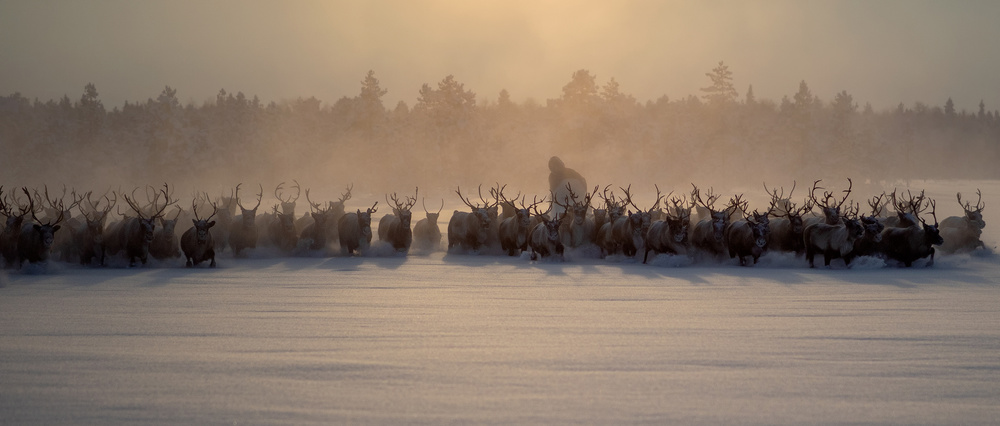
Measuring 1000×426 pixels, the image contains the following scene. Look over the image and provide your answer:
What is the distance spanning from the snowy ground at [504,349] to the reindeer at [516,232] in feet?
13.2

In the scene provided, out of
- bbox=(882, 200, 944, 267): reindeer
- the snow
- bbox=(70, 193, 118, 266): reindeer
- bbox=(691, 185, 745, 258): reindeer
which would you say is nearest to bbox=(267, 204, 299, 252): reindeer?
bbox=(70, 193, 118, 266): reindeer

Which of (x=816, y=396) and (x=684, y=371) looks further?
(x=684, y=371)

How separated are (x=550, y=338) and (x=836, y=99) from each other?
6729 cm

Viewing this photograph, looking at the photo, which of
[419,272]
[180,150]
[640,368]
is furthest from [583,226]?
[180,150]

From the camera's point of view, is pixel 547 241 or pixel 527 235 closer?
pixel 547 241

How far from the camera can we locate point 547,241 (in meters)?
18.5

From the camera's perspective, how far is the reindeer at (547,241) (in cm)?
1823

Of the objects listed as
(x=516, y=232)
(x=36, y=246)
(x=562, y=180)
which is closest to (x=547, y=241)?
(x=516, y=232)

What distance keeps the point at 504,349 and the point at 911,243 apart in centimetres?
1059

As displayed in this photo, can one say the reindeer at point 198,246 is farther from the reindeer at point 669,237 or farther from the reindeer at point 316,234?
the reindeer at point 669,237

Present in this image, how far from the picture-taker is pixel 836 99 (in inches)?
2785

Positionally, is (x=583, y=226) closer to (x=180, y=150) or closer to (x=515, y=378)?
(x=515, y=378)

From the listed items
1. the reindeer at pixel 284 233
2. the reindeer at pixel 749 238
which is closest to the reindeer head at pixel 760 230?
the reindeer at pixel 749 238

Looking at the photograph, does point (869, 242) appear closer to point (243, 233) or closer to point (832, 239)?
point (832, 239)
